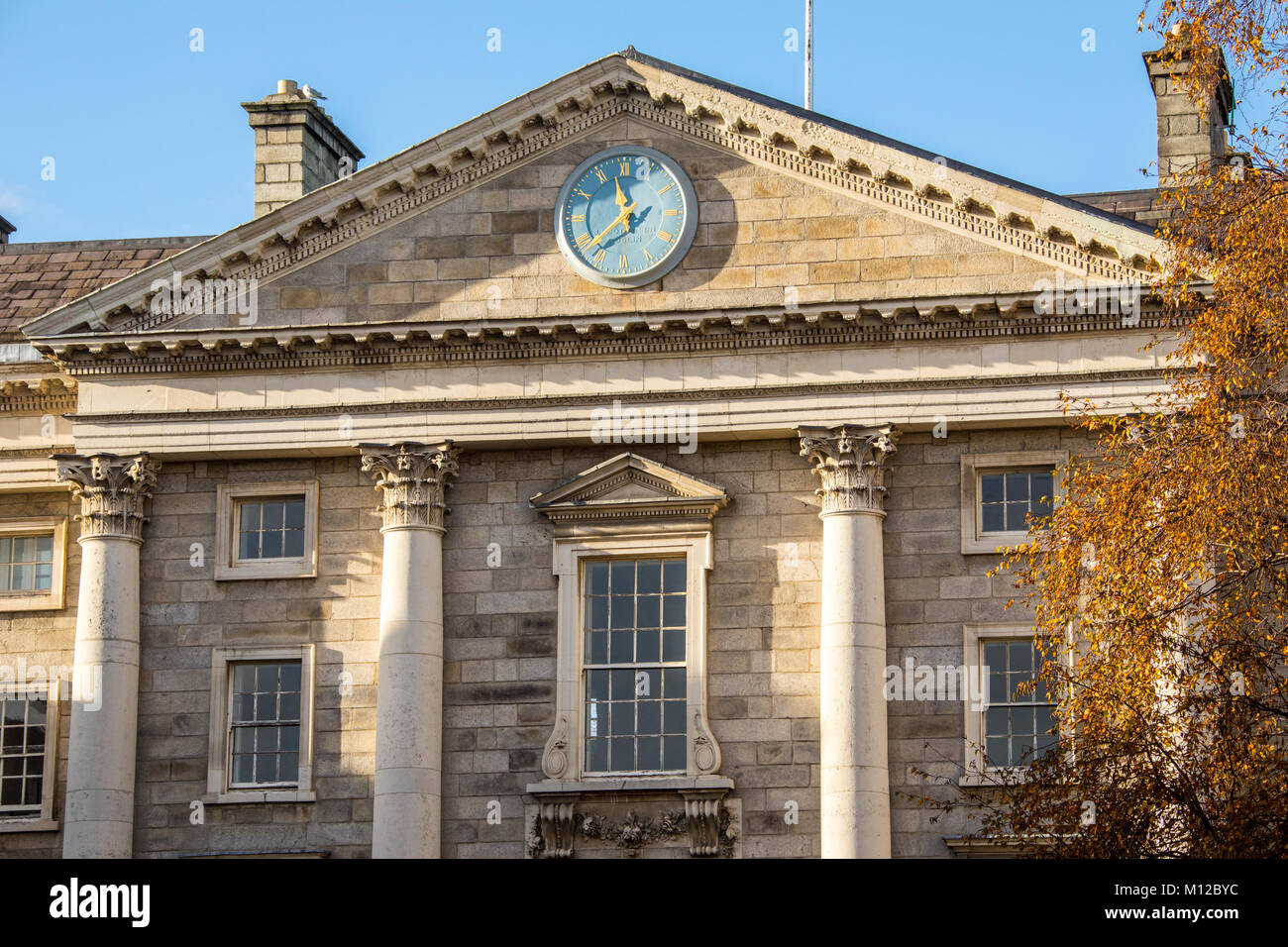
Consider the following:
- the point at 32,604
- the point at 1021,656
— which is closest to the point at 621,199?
the point at 1021,656

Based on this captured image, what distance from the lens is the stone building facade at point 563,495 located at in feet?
95.9

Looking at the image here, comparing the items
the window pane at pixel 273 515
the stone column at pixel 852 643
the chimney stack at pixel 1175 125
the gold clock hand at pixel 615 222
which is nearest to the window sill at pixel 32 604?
the window pane at pixel 273 515

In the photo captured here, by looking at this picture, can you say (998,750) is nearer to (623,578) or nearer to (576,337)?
(623,578)

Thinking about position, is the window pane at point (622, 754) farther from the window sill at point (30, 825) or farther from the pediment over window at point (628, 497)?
the window sill at point (30, 825)

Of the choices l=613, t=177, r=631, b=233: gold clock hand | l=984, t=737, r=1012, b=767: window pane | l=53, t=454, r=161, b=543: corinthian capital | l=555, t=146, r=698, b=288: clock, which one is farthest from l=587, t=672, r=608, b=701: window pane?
l=53, t=454, r=161, b=543: corinthian capital

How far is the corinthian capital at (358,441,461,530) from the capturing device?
30.3 metres

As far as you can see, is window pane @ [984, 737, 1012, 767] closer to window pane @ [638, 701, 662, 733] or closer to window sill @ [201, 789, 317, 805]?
window pane @ [638, 701, 662, 733]

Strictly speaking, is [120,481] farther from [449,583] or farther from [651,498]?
[651,498]

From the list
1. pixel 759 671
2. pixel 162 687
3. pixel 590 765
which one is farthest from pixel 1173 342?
pixel 162 687

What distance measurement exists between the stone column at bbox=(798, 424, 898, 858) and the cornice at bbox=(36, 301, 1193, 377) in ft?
4.84

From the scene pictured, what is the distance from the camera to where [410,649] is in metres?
29.7

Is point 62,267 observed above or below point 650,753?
above

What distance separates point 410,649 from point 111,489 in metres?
5.02
